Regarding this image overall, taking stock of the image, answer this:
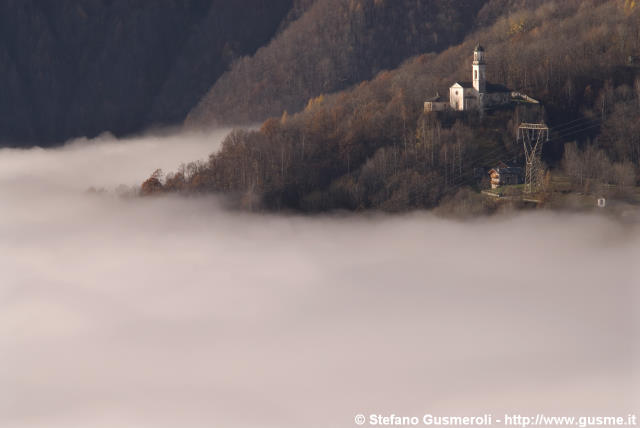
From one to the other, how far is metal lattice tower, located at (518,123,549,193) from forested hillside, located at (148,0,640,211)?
1.41 m

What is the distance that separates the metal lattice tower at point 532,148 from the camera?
94.6 m

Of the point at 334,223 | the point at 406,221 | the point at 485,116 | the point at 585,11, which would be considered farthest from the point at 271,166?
the point at 585,11

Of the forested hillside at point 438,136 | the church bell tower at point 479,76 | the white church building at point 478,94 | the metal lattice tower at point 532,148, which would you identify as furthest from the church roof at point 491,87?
the metal lattice tower at point 532,148

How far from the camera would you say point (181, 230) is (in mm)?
149750

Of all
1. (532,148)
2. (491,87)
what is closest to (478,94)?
(491,87)

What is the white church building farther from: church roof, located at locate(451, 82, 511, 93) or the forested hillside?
the forested hillside

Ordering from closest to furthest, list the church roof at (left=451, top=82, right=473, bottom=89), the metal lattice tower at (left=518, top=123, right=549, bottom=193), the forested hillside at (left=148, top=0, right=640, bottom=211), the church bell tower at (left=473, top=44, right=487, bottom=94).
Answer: the metal lattice tower at (left=518, top=123, right=549, bottom=193)
the forested hillside at (left=148, top=0, right=640, bottom=211)
the church bell tower at (left=473, top=44, right=487, bottom=94)
the church roof at (left=451, top=82, right=473, bottom=89)

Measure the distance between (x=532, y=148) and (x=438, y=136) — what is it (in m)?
10.2

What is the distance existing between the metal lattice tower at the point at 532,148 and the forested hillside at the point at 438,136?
1405 mm

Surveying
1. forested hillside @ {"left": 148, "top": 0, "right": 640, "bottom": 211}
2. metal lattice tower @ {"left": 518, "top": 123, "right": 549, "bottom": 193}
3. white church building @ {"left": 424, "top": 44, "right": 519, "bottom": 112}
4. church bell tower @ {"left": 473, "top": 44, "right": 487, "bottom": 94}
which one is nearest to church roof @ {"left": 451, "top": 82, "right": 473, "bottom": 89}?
white church building @ {"left": 424, "top": 44, "right": 519, "bottom": 112}

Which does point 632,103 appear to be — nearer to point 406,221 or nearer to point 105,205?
point 406,221

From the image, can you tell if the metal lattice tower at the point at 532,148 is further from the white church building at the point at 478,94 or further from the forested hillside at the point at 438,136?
the white church building at the point at 478,94

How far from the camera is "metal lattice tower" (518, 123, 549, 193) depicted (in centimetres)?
9456

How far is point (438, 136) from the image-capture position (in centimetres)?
10562
